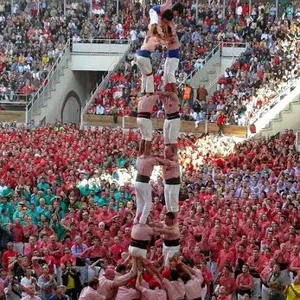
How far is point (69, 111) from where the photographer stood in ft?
129

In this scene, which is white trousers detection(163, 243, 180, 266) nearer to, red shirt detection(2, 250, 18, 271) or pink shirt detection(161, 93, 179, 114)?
pink shirt detection(161, 93, 179, 114)

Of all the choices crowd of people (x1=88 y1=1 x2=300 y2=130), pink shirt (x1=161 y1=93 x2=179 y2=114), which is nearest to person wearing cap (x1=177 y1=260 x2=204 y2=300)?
pink shirt (x1=161 y1=93 x2=179 y2=114)

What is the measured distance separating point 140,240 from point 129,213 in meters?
4.63

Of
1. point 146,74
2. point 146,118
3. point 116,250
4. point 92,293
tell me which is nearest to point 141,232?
point 92,293

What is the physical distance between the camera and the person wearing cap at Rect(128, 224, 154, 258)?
14.3 m

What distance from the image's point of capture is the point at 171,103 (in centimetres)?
1461

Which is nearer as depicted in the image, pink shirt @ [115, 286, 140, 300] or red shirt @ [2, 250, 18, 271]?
pink shirt @ [115, 286, 140, 300]

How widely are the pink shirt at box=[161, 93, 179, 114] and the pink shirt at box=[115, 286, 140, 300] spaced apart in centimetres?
256

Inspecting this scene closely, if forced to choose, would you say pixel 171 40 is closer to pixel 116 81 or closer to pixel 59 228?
pixel 59 228

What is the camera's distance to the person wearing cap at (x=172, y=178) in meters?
14.7

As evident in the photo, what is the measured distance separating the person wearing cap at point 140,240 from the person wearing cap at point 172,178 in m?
0.62

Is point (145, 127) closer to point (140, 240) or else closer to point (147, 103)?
point (147, 103)

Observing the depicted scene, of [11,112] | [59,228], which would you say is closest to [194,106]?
[11,112]

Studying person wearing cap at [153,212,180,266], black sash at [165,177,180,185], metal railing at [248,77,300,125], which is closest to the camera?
person wearing cap at [153,212,180,266]
